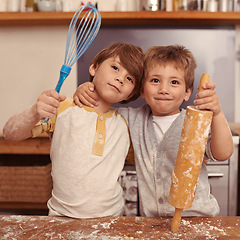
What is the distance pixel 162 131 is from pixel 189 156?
0.29m

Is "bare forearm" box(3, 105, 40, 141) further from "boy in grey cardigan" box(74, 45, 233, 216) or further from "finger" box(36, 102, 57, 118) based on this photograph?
"boy in grey cardigan" box(74, 45, 233, 216)

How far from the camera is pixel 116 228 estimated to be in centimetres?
69

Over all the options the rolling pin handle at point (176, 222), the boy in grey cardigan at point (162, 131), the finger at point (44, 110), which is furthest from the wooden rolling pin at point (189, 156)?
the finger at point (44, 110)

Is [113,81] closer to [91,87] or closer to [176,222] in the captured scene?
[91,87]

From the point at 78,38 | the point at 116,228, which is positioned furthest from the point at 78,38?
the point at 116,228

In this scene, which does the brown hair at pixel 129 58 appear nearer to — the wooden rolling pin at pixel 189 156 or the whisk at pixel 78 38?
the whisk at pixel 78 38

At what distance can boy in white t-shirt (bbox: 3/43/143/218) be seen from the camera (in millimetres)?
846

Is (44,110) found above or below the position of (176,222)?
above

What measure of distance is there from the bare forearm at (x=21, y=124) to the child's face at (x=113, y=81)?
22 cm

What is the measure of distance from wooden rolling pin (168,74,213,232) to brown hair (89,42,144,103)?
0.27 metres

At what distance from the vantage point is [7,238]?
64 cm

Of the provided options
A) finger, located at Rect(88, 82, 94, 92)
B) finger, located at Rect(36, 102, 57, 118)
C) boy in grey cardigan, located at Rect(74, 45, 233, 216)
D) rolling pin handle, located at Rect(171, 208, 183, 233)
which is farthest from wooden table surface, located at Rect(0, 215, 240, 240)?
finger, located at Rect(88, 82, 94, 92)

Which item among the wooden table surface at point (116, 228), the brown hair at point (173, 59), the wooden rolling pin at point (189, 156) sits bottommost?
the wooden table surface at point (116, 228)

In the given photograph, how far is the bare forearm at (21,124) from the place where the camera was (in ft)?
2.44
